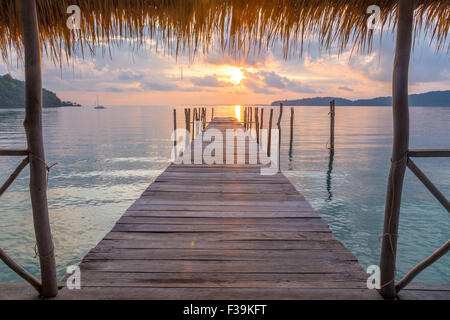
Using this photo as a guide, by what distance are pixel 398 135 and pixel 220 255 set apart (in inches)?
67.4

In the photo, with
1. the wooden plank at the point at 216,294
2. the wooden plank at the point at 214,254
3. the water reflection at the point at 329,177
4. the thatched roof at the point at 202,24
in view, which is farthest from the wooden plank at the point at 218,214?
the water reflection at the point at 329,177

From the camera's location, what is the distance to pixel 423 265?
1974 millimetres

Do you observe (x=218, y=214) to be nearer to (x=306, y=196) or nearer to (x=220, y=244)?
(x=220, y=244)

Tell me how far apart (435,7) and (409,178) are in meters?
9.76

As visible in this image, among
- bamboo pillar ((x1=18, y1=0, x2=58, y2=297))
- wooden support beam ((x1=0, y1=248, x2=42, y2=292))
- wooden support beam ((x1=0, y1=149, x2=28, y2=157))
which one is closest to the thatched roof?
bamboo pillar ((x1=18, y1=0, x2=58, y2=297))

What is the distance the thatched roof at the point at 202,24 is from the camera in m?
2.87

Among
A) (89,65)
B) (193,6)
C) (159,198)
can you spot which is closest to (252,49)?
(193,6)

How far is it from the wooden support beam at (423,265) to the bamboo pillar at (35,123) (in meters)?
2.31

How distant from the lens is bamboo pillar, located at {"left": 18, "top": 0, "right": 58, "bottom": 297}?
70.2 inches

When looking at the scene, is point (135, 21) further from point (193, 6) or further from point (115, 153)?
point (115, 153)

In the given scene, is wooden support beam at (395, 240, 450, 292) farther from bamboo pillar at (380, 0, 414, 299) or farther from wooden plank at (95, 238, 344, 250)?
wooden plank at (95, 238, 344, 250)

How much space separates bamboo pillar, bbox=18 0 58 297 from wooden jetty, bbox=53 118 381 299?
42 cm

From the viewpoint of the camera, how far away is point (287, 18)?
304 cm

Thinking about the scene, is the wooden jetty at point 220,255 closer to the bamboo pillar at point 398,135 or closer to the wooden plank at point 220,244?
the wooden plank at point 220,244
